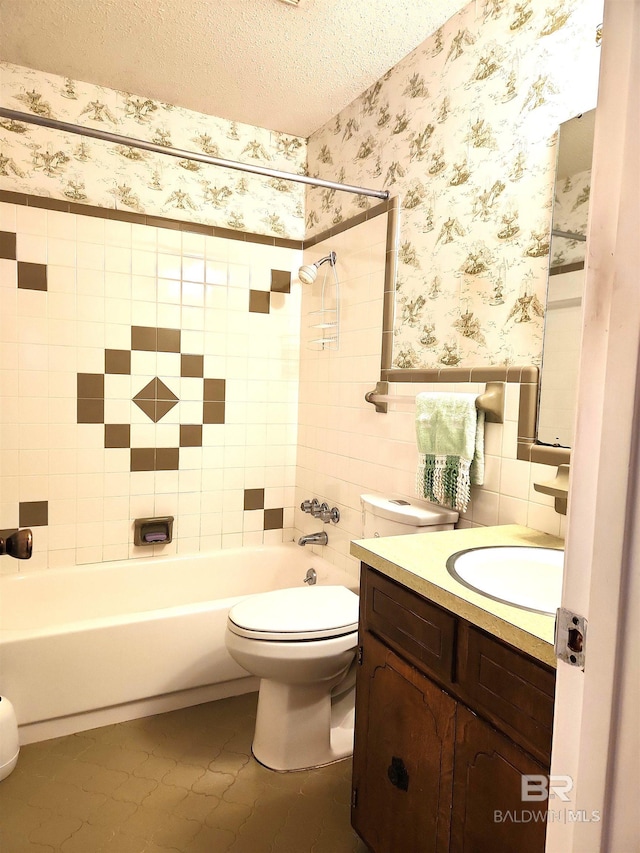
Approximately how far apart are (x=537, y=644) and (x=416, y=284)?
1.47 metres

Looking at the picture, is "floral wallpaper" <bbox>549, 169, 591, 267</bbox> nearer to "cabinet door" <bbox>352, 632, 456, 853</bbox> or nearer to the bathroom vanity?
the bathroom vanity

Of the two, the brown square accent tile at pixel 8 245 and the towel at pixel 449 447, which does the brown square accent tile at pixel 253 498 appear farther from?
the brown square accent tile at pixel 8 245

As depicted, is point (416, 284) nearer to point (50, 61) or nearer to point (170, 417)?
point (170, 417)

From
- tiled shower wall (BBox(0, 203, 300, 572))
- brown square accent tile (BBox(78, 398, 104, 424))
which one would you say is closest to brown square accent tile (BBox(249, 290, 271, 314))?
tiled shower wall (BBox(0, 203, 300, 572))

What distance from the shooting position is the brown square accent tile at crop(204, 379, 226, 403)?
2730 mm

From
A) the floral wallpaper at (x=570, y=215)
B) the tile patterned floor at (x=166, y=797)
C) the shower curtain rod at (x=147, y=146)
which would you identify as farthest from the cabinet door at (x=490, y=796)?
the shower curtain rod at (x=147, y=146)

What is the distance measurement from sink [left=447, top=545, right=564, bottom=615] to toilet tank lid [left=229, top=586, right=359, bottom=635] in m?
0.65

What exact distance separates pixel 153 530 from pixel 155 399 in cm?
64

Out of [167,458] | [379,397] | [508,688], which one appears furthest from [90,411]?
[508,688]

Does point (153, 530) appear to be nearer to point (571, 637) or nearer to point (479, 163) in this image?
point (479, 163)

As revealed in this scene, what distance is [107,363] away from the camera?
251cm

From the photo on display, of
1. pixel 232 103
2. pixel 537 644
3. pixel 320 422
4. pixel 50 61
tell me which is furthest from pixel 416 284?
pixel 50 61

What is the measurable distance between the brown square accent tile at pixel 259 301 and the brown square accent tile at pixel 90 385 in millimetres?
820

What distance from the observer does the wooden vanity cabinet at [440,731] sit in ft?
3.01
